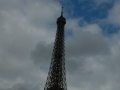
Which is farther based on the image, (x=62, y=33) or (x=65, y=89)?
(x=62, y=33)

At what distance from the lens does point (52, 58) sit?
513 ft

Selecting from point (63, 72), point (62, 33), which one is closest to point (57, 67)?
point (63, 72)

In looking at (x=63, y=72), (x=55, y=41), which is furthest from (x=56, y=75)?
(x=55, y=41)

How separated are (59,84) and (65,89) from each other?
2.99 m

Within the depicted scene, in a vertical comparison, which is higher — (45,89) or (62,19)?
(62,19)

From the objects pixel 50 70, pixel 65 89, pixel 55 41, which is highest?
pixel 55 41

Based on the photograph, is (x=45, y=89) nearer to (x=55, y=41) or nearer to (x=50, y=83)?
(x=50, y=83)

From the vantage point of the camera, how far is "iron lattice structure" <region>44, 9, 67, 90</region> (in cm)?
14938

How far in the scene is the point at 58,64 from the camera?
505 feet

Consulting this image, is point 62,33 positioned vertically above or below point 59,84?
above

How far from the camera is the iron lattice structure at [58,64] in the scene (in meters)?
149

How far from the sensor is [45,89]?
150250 mm

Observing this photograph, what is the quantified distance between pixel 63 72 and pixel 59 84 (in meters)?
5.83

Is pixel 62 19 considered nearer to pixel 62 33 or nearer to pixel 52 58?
pixel 62 33
